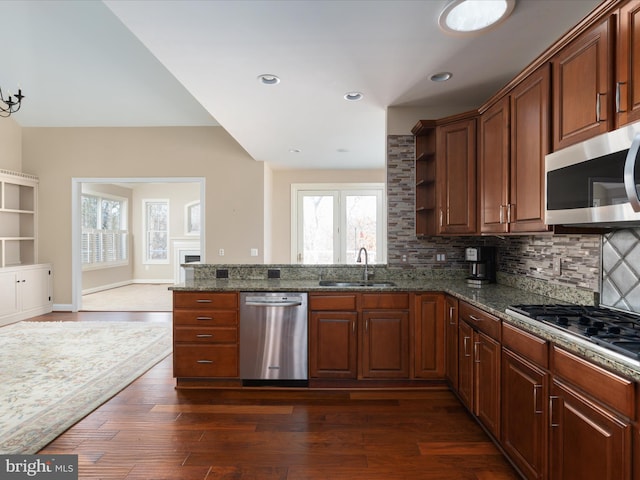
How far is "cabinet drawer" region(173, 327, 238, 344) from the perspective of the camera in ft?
9.75

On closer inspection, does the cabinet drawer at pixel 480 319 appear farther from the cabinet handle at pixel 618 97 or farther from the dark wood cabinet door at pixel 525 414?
the cabinet handle at pixel 618 97

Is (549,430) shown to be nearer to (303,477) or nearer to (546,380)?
(546,380)

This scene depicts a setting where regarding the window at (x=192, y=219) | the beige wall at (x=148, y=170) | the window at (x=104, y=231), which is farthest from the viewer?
the window at (x=192, y=219)

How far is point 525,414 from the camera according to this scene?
5.70ft

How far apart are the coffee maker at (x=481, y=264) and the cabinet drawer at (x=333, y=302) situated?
3.49 ft

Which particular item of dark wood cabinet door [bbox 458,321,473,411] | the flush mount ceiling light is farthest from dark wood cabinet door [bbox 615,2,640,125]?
dark wood cabinet door [bbox 458,321,473,411]

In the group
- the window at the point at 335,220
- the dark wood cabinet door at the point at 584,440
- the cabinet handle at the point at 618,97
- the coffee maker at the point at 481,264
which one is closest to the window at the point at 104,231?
the window at the point at 335,220

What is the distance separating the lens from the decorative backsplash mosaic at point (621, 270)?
182cm

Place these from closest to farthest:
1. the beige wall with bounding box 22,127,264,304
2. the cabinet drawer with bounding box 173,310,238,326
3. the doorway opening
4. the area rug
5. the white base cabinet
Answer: the area rug → the cabinet drawer with bounding box 173,310,238,326 → the white base cabinet → the beige wall with bounding box 22,127,264,304 → the doorway opening

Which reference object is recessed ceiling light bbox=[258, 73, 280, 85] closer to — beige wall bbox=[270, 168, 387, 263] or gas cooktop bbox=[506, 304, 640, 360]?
gas cooktop bbox=[506, 304, 640, 360]

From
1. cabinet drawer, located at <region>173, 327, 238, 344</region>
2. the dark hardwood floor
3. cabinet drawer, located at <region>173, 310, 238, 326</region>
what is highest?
cabinet drawer, located at <region>173, 310, 238, 326</region>

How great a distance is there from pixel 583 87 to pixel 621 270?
992 millimetres

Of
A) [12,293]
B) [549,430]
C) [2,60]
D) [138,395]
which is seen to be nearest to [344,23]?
[549,430]

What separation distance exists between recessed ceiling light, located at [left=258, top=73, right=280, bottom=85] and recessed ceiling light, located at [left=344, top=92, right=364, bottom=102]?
2.21 ft
